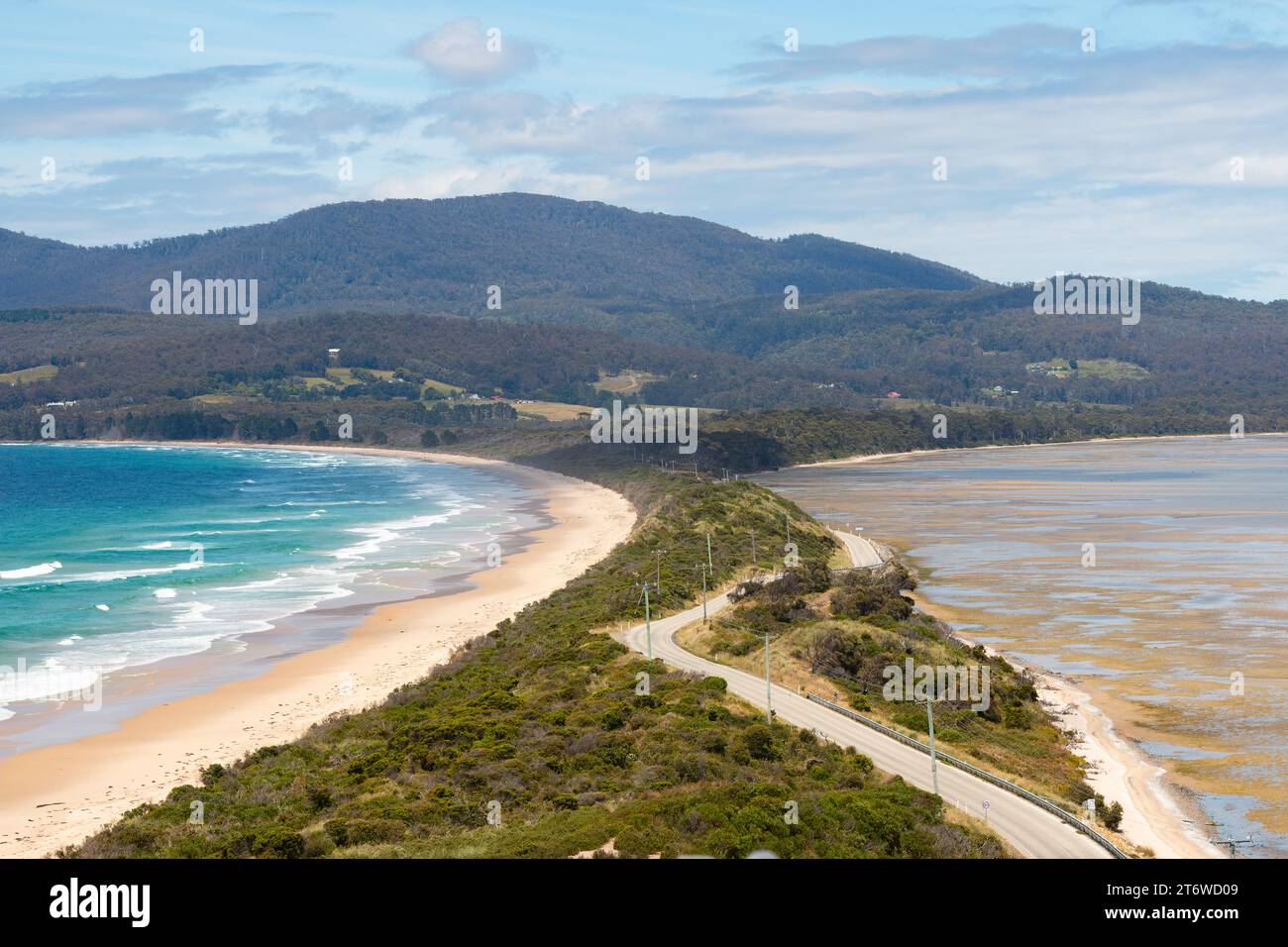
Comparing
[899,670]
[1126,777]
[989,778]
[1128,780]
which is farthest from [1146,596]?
[989,778]

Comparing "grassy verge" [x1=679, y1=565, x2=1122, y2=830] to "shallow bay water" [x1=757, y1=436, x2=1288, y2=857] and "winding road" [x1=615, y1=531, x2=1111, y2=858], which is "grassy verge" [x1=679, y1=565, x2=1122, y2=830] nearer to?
"winding road" [x1=615, y1=531, x2=1111, y2=858]

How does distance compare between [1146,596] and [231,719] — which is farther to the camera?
[1146,596]

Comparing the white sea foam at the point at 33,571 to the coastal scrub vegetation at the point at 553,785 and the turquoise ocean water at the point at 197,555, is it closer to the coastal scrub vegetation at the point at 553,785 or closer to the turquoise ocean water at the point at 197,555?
the turquoise ocean water at the point at 197,555

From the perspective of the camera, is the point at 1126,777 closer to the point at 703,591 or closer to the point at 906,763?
the point at 906,763

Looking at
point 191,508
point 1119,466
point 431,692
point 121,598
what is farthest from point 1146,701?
point 1119,466

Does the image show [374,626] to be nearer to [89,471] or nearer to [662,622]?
[662,622]

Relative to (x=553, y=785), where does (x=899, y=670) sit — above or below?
below

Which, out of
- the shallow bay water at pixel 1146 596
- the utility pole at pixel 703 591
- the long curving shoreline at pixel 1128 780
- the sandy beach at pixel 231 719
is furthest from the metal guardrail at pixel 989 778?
the sandy beach at pixel 231 719

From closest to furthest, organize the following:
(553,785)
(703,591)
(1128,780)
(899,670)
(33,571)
A: (553,785)
(1128,780)
(899,670)
(703,591)
(33,571)

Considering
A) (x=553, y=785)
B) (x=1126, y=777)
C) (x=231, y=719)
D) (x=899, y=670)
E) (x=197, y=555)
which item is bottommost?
(x=1126, y=777)
